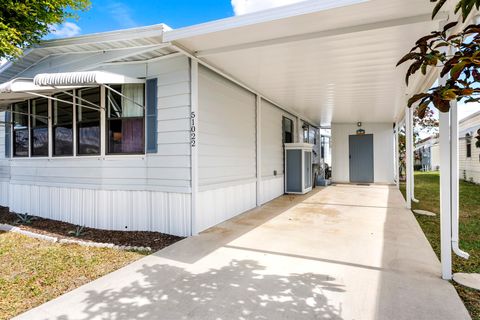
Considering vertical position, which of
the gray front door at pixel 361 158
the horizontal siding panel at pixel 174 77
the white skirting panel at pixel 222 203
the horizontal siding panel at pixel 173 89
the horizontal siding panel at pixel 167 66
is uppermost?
the horizontal siding panel at pixel 167 66

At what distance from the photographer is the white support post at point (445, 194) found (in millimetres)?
2869

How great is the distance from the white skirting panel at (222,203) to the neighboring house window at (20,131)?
4.71m

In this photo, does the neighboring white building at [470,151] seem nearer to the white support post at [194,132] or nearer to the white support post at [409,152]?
the white support post at [409,152]

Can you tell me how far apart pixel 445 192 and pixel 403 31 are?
2.02 metres

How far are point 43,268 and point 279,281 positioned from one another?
2.78 m

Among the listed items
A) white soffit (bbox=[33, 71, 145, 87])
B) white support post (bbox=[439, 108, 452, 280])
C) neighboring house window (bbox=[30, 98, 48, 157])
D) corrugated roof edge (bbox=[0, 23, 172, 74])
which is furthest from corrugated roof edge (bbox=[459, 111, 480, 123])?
neighboring house window (bbox=[30, 98, 48, 157])

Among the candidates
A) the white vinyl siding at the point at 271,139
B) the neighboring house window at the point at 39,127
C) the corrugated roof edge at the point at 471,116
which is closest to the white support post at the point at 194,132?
the white vinyl siding at the point at 271,139

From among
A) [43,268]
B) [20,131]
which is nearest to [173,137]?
[43,268]

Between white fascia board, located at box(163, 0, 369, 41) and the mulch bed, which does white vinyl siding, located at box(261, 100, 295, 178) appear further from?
white fascia board, located at box(163, 0, 369, 41)

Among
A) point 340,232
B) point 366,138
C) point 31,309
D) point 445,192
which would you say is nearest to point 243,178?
point 340,232

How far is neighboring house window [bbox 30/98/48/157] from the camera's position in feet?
19.6

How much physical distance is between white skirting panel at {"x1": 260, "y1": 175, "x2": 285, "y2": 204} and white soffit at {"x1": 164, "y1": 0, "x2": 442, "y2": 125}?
2.58m

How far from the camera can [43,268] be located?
329cm

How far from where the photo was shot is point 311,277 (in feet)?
9.71
